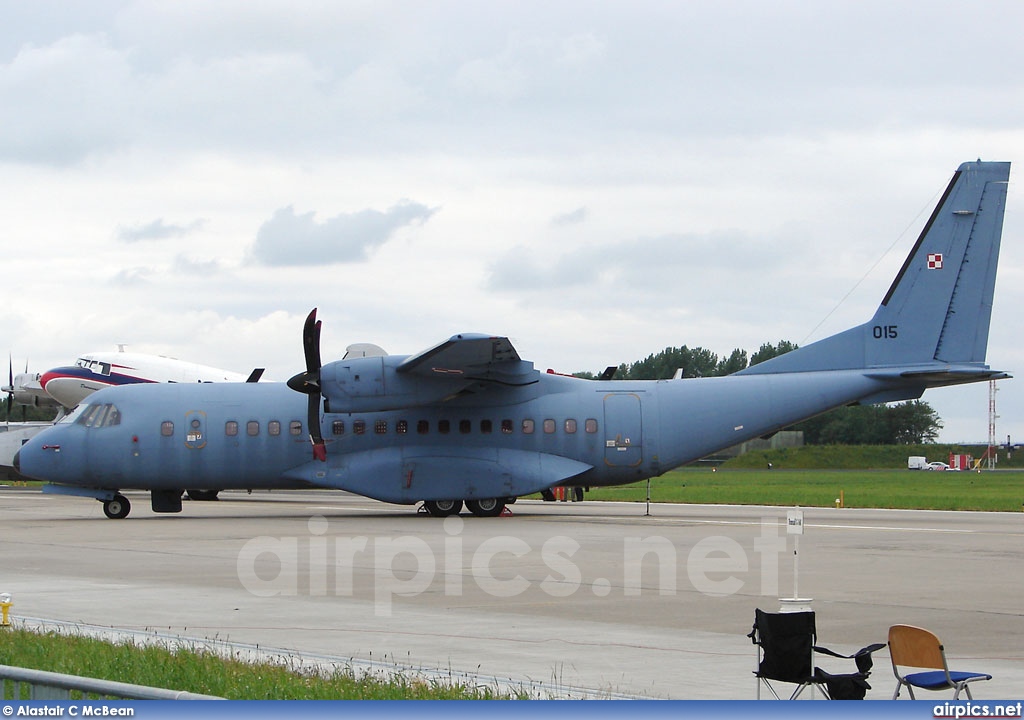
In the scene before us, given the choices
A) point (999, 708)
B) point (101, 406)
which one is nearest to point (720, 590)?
point (999, 708)

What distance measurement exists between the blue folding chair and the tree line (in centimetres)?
11325

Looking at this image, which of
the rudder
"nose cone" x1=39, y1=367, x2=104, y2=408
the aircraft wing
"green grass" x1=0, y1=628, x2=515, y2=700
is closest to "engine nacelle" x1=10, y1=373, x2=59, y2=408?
"nose cone" x1=39, y1=367, x2=104, y2=408

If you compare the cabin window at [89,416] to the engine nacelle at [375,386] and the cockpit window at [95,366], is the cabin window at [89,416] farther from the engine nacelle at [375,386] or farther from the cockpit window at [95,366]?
the cockpit window at [95,366]

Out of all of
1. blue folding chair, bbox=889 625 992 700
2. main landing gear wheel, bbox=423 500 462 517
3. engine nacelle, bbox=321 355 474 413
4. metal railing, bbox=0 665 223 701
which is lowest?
main landing gear wheel, bbox=423 500 462 517

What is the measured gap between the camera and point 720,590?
53.5 feet

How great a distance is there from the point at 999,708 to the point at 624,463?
25764mm

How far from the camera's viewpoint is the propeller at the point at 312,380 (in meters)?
30.5

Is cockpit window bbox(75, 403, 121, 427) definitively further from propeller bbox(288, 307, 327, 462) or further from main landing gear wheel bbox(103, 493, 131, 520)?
propeller bbox(288, 307, 327, 462)

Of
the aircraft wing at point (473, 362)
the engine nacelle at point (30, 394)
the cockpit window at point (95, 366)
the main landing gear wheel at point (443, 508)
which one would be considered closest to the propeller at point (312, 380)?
the aircraft wing at point (473, 362)

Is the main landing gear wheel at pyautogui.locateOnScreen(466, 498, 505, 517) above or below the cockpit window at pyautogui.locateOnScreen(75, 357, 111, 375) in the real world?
below

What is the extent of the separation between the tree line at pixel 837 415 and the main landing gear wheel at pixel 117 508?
90923 millimetres

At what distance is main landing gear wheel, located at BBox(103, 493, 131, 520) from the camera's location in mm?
33156

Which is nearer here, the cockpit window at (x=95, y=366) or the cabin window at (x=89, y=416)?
the cabin window at (x=89, y=416)

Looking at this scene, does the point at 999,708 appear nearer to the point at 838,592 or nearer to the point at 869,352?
the point at 838,592
